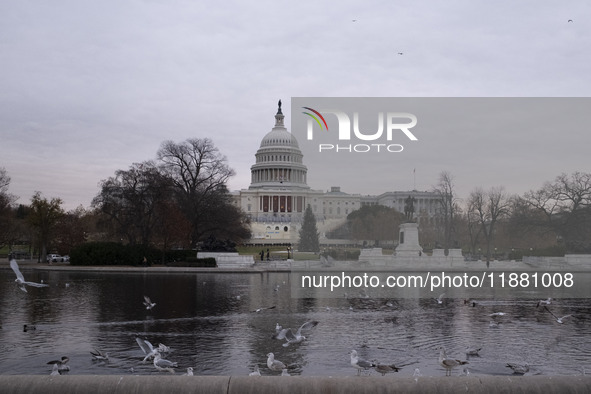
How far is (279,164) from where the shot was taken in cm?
13950

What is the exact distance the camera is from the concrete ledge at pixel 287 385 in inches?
271

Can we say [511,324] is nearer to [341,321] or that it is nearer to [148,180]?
[341,321]

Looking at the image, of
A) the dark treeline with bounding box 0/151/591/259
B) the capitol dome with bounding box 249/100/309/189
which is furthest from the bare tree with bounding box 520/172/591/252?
the capitol dome with bounding box 249/100/309/189

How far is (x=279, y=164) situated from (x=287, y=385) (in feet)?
436

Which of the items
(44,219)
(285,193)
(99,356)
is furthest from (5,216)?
(285,193)

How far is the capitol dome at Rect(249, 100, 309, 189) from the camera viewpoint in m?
140

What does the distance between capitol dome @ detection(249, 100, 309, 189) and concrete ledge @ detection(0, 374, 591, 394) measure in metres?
Answer: 131

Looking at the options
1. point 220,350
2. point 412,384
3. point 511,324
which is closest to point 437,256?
point 511,324

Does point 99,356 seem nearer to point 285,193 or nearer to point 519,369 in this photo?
point 519,369

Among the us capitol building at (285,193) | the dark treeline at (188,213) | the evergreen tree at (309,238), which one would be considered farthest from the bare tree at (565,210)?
the us capitol building at (285,193)

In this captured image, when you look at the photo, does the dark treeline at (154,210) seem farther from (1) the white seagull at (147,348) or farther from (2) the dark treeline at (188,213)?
(1) the white seagull at (147,348)

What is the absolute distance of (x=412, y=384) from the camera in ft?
22.8

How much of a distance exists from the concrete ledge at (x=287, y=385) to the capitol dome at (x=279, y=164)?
430 ft

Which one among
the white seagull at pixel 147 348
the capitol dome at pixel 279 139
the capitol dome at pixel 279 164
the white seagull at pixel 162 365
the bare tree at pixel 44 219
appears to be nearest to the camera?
the white seagull at pixel 162 365
